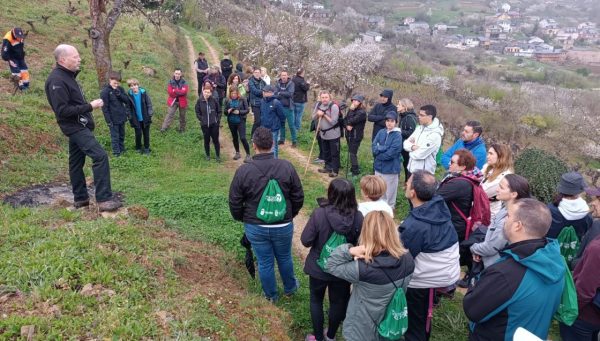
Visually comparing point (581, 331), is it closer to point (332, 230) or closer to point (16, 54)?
point (332, 230)

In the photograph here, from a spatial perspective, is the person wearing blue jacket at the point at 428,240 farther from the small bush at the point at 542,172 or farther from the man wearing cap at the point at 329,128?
the man wearing cap at the point at 329,128

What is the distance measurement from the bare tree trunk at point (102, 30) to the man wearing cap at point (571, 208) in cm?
959

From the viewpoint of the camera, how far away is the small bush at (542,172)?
7.41m

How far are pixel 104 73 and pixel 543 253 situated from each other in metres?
10.4

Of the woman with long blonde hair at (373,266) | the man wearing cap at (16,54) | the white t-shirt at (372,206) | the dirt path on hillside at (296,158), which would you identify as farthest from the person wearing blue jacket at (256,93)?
the woman with long blonde hair at (373,266)

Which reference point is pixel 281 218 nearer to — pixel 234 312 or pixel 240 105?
pixel 234 312

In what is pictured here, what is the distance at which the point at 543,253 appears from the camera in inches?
108

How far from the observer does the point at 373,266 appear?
3.14m

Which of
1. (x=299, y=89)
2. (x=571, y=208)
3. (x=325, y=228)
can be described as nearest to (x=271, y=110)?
(x=299, y=89)

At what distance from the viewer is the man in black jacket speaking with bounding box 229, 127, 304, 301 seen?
407cm

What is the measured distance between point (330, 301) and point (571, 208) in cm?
269

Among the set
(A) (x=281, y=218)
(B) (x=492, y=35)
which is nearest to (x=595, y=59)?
(B) (x=492, y=35)

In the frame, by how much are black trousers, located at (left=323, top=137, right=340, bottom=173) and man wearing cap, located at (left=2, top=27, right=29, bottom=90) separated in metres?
7.66

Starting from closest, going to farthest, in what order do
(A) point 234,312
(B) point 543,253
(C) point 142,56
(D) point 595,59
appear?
(B) point 543,253 → (A) point 234,312 → (C) point 142,56 → (D) point 595,59
